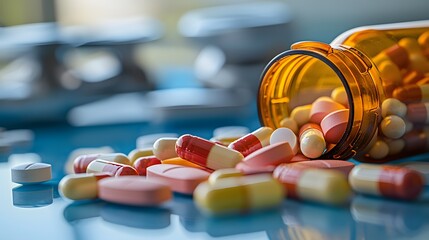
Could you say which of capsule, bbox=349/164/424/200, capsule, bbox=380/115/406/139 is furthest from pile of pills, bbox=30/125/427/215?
capsule, bbox=380/115/406/139

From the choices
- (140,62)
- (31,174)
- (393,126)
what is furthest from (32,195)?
(140,62)

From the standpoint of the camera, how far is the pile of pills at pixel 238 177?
33.2 inches

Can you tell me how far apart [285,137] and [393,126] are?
0.57ft

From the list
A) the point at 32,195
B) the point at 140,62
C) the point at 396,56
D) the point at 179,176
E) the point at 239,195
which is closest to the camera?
the point at 239,195

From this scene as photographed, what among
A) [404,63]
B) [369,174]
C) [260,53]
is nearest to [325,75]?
[404,63]

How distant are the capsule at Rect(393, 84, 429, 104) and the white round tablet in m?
0.19

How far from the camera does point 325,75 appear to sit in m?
1.23

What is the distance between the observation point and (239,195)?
83 cm

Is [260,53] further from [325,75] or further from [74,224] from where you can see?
[74,224]

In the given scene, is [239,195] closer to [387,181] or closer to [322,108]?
[387,181]

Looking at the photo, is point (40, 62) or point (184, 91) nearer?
point (40, 62)

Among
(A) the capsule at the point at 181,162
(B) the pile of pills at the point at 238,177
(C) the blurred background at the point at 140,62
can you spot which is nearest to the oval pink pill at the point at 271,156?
(B) the pile of pills at the point at 238,177

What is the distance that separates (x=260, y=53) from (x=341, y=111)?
93 centimetres

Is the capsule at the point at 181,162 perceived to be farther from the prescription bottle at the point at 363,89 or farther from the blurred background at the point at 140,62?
the blurred background at the point at 140,62
